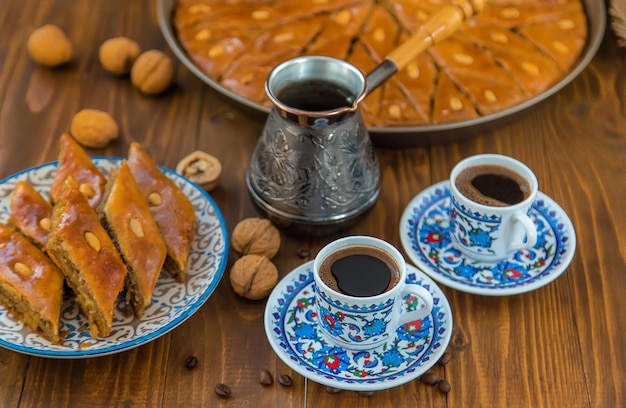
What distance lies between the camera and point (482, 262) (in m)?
1.42

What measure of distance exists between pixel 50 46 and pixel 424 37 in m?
0.95

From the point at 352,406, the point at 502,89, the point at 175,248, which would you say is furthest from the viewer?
the point at 502,89

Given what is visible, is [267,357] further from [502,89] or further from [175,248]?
[502,89]

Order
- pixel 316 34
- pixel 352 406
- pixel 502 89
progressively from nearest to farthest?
pixel 352 406 → pixel 502 89 → pixel 316 34

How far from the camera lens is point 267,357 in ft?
4.26

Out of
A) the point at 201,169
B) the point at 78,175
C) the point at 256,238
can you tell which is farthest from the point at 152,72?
the point at 256,238

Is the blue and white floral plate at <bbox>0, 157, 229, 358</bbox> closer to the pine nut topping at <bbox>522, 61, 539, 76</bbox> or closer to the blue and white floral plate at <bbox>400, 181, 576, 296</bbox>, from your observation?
the blue and white floral plate at <bbox>400, 181, 576, 296</bbox>

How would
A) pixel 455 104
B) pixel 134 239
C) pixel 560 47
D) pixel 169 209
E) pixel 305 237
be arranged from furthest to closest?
pixel 560 47
pixel 455 104
pixel 305 237
pixel 169 209
pixel 134 239

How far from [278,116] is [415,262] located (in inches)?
14.1

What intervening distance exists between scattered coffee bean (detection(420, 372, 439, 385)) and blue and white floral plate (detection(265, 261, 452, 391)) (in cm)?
5

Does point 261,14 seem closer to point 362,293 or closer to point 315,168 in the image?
point 315,168

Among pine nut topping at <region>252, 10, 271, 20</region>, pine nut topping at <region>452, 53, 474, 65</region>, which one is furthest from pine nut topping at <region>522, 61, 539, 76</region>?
pine nut topping at <region>252, 10, 271, 20</region>

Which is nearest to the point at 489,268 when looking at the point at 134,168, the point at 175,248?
the point at 175,248

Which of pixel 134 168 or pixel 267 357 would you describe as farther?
pixel 134 168
